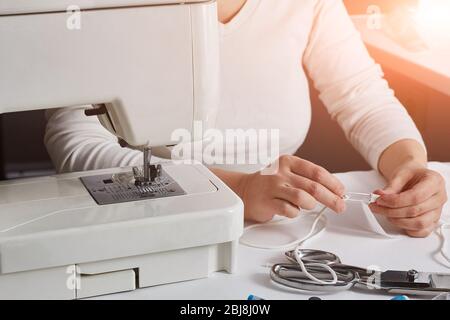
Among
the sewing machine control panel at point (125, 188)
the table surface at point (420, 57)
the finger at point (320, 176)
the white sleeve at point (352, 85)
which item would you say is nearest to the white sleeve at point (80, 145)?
the sewing machine control panel at point (125, 188)

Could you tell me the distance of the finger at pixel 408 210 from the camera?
1.24 metres

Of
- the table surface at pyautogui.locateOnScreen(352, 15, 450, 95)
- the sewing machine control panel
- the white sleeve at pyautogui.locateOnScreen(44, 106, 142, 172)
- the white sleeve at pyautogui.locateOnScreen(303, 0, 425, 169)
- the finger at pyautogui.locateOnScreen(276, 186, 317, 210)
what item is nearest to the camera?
the sewing machine control panel

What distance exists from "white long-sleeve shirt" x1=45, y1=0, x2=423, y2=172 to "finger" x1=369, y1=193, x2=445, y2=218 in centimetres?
36

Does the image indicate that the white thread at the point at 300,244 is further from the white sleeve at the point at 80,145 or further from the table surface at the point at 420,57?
the table surface at the point at 420,57

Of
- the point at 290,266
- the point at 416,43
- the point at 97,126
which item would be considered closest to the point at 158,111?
the point at 290,266

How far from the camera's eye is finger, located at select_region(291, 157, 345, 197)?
126 centimetres

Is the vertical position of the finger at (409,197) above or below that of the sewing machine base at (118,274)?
above

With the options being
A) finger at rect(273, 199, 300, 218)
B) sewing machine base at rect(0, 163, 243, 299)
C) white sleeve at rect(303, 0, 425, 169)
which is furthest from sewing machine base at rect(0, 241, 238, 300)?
white sleeve at rect(303, 0, 425, 169)

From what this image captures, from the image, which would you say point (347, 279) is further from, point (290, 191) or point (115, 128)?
point (115, 128)

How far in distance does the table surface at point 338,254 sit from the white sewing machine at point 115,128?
20 millimetres

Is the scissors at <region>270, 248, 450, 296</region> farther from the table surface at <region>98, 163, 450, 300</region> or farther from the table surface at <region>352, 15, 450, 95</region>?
the table surface at <region>352, 15, 450, 95</region>

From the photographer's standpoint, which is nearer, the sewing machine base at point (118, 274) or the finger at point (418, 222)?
the sewing machine base at point (118, 274)
